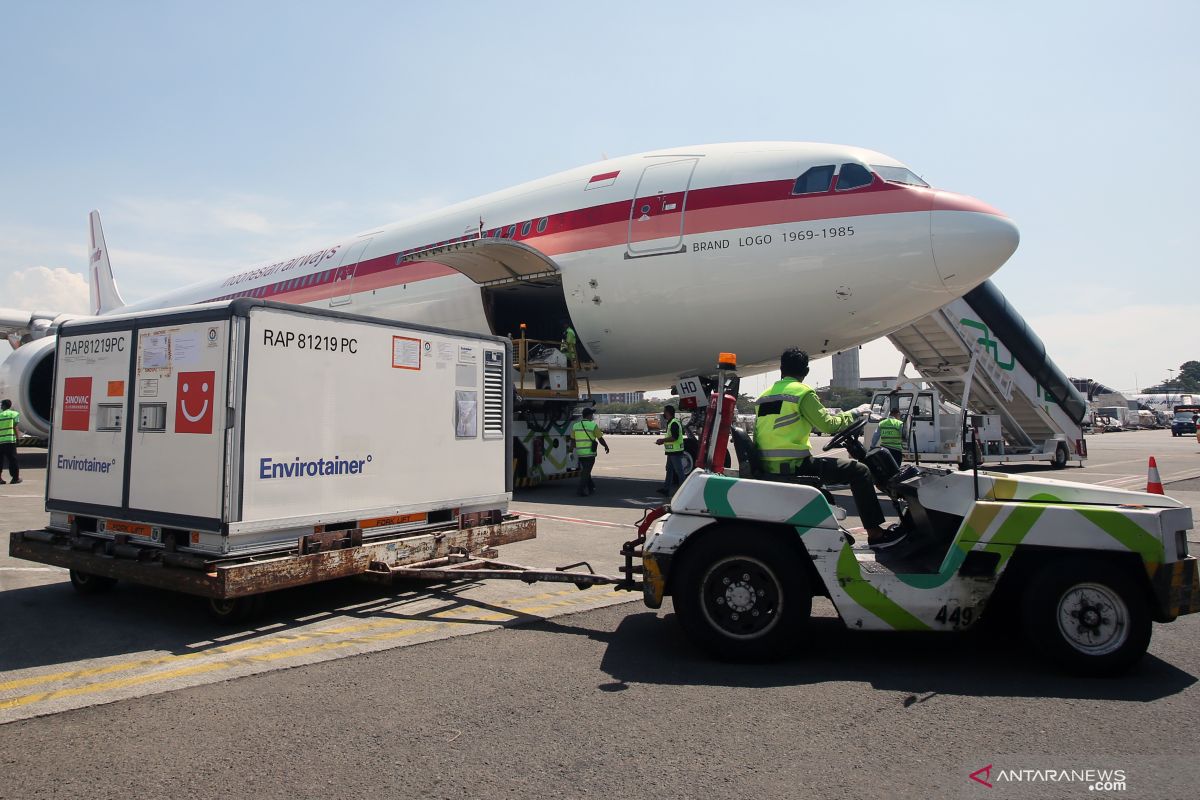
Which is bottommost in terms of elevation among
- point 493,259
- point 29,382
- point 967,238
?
point 29,382

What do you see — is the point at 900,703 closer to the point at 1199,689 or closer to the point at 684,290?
the point at 1199,689

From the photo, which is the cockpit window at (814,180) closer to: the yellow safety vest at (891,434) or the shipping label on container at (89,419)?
the yellow safety vest at (891,434)

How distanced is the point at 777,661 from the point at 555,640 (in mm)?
1413

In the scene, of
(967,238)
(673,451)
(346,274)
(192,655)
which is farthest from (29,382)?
(967,238)

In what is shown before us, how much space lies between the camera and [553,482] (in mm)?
15680

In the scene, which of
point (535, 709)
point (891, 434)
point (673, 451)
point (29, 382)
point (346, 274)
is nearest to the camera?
point (535, 709)

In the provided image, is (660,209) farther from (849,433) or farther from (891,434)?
(849,433)

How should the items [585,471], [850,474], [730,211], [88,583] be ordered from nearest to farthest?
[850,474] < [88,583] < [730,211] < [585,471]

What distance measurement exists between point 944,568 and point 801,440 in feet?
3.78

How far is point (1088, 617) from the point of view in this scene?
4.16 meters

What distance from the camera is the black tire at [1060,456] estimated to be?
801 inches

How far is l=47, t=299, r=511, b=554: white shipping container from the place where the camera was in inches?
198

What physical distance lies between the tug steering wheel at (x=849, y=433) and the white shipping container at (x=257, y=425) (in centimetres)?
315
